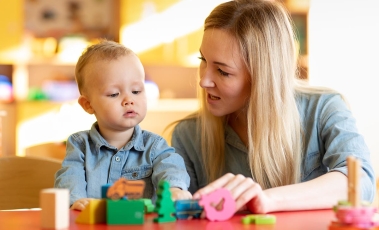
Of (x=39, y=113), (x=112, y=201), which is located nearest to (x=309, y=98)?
(x=112, y=201)

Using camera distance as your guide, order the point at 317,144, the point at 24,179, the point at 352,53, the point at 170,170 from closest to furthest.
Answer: the point at 170,170 < the point at 317,144 < the point at 24,179 < the point at 352,53

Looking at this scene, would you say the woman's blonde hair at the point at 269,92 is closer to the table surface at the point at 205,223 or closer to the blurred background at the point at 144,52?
the table surface at the point at 205,223

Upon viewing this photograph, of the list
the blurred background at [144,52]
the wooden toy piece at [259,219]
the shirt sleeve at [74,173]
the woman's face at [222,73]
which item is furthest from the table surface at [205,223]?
the blurred background at [144,52]

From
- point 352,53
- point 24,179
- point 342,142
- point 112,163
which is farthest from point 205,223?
point 352,53

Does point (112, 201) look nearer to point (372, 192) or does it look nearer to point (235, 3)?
point (372, 192)

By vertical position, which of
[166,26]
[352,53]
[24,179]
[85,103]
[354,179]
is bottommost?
[24,179]

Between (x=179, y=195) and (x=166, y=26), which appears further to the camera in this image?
(x=166, y=26)

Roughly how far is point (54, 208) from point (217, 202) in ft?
1.01

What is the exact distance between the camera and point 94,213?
3.74 feet

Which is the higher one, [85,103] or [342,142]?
[85,103]

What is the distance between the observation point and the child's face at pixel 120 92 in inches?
59.0

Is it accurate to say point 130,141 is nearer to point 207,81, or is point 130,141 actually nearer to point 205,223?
point 207,81

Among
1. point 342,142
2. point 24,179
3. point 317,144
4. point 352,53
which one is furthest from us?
point 352,53

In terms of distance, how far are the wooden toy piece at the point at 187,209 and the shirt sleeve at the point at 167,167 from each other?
214mm
